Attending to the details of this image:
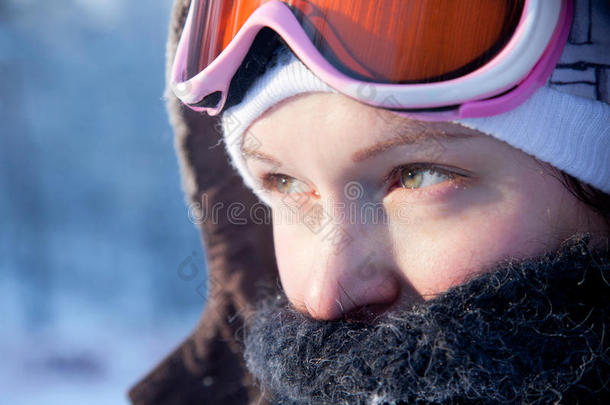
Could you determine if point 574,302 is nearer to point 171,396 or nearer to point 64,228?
point 171,396

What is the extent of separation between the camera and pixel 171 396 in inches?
60.4

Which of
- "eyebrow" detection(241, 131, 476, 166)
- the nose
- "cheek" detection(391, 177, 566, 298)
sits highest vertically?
"eyebrow" detection(241, 131, 476, 166)

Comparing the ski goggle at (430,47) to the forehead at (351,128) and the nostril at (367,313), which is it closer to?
the forehead at (351,128)

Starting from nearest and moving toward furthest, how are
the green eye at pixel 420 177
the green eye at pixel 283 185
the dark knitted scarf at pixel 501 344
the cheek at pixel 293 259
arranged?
the dark knitted scarf at pixel 501 344, the green eye at pixel 420 177, the cheek at pixel 293 259, the green eye at pixel 283 185

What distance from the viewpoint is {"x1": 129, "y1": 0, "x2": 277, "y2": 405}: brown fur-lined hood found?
1483 millimetres

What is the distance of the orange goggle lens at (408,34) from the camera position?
0.74 m

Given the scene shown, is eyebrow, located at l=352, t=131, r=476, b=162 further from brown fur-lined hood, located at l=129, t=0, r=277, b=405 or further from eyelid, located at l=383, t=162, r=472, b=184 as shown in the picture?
brown fur-lined hood, located at l=129, t=0, r=277, b=405

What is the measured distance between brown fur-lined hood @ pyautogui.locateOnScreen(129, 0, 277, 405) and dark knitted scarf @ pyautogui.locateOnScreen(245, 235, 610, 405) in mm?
760

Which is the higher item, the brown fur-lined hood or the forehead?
the forehead

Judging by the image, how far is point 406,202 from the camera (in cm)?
81

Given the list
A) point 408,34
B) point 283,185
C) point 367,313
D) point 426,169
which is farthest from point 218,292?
point 408,34

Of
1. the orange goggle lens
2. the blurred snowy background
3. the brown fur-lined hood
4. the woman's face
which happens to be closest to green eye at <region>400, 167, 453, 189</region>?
the woman's face

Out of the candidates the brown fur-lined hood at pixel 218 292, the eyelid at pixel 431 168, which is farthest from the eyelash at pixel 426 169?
the brown fur-lined hood at pixel 218 292

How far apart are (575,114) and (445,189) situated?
197 mm
